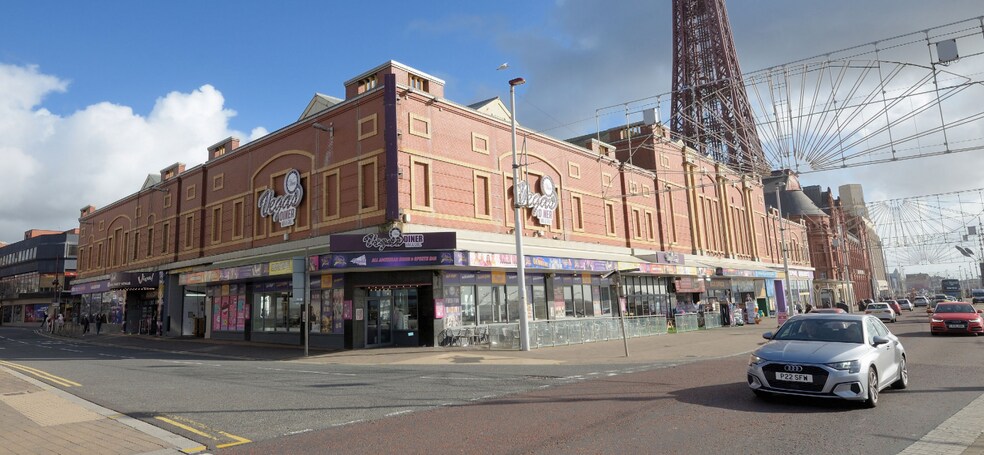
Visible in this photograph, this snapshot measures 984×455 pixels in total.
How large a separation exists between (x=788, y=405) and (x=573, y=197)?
22587 mm

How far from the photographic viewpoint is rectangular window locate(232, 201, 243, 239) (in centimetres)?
2902

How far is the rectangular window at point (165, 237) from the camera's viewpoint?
1385 inches

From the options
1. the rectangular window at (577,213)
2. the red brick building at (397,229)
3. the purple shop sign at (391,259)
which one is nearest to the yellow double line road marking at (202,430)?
the red brick building at (397,229)

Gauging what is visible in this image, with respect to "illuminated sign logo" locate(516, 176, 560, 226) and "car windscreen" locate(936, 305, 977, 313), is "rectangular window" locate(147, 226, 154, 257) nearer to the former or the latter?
"illuminated sign logo" locate(516, 176, 560, 226)

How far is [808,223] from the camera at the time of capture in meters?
78.8

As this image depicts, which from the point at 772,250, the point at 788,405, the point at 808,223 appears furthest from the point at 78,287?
the point at 808,223

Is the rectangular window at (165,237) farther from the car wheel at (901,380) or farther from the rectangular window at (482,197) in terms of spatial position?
the car wheel at (901,380)

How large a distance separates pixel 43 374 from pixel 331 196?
12.1 metres

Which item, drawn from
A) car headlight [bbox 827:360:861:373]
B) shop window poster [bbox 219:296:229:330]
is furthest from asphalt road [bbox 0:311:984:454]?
shop window poster [bbox 219:296:229:330]

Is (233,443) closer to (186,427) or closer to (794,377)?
(186,427)

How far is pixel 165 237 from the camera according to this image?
117 feet

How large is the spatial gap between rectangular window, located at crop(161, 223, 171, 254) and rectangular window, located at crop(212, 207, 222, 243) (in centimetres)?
627

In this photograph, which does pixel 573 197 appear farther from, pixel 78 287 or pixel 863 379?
pixel 78 287

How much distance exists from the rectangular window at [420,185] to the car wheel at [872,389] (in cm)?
1677
